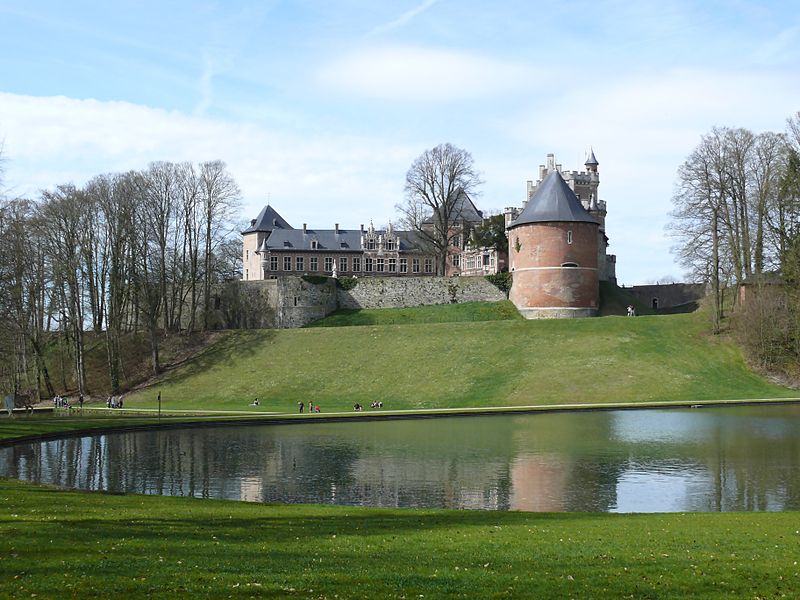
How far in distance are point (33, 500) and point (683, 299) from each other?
66.6 meters

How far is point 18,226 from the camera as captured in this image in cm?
3938

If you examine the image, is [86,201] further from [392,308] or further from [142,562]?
[142,562]

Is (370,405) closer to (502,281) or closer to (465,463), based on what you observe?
(465,463)

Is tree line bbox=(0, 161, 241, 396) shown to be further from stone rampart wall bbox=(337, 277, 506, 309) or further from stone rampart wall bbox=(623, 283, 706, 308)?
stone rampart wall bbox=(623, 283, 706, 308)

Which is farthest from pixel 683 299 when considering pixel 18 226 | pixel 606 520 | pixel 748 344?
pixel 606 520

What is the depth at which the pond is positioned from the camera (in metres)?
19.5

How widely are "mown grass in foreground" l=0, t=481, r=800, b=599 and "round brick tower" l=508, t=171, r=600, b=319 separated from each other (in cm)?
4645

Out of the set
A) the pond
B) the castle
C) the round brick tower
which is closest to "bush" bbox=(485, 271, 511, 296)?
the castle

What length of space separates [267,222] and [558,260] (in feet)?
108

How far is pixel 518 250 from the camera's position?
64125 mm

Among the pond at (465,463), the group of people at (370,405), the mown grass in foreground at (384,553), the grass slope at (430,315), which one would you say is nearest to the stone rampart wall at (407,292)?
the grass slope at (430,315)

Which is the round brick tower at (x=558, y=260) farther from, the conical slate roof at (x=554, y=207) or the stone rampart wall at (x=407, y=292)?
the stone rampart wall at (x=407, y=292)

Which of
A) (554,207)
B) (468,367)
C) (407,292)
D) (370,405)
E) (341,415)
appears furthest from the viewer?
(407,292)

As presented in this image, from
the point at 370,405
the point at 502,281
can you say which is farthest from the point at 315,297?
the point at 370,405
